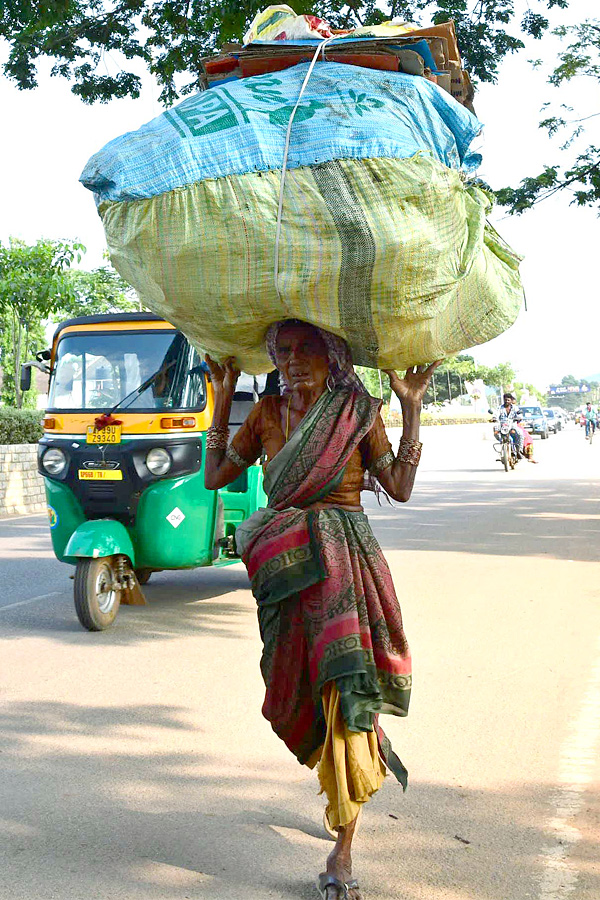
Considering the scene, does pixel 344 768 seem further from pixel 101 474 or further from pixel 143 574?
pixel 143 574

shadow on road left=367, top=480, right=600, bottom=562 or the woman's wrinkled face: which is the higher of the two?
the woman's wrinkled face

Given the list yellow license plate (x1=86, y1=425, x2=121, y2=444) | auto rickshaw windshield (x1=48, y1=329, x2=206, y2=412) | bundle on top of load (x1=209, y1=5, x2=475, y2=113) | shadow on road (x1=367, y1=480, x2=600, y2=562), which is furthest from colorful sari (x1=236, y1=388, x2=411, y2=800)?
shadow on road (x1=367, y1=480, x2=600, y2=562)

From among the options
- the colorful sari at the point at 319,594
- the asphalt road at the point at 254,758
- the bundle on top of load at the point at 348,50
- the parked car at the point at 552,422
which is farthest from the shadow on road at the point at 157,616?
the parked car at the point at 552,422

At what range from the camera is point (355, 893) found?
3.18 meters

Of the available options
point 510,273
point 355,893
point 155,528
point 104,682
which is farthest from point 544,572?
point 355,893

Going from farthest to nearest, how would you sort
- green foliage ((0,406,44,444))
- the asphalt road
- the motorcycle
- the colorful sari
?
the motorcycle, green foliage ((0,406,44,444)), the asphalt road, the colorful sari

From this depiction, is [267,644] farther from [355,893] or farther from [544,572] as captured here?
[544,572]

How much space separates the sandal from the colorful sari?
1.29 feet

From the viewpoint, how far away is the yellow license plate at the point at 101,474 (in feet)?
25.1

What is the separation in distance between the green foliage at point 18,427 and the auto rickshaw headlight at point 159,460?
11.9 m

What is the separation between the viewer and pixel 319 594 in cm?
333

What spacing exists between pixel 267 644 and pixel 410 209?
150cm

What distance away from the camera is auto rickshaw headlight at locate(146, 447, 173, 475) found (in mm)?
7676

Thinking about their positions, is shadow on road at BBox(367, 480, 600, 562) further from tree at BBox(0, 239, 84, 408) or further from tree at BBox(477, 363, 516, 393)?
tree at BBox(477, 363, 516, 393)
